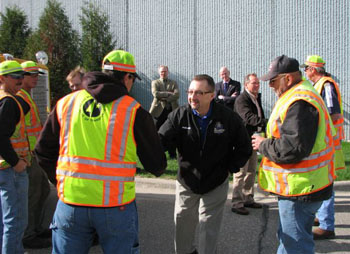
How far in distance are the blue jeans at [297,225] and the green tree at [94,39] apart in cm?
1230

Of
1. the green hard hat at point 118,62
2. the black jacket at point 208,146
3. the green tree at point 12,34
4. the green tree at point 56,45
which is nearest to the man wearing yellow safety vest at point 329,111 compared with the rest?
the black jacket at point 208,146

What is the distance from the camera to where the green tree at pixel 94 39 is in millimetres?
14070

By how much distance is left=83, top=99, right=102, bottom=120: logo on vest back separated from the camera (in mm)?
2258

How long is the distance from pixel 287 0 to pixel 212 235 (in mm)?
10572

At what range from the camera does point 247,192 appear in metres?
5.70

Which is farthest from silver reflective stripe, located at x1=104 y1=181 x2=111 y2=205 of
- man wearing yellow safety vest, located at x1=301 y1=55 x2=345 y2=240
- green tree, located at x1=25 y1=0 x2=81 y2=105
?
green tree, located at x1=25 y1=0 x2=81 y2=105

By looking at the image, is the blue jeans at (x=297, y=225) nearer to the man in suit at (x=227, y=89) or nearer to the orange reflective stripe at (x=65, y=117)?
the orange reflective stripe at (x=65, y=117)

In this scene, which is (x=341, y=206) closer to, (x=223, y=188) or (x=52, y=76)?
(x=223, y=188)

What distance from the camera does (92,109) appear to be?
227 cm

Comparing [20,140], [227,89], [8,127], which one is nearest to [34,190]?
[20,140]

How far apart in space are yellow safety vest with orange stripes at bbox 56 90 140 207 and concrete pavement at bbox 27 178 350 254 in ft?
7.31

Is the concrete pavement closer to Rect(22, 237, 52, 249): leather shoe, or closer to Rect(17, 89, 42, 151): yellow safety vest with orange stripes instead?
Rect(22, 237, 52, 249): leather shoe

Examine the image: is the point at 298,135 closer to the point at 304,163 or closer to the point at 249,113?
the point at 304,163

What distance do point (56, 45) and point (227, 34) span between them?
710 centimetres
